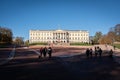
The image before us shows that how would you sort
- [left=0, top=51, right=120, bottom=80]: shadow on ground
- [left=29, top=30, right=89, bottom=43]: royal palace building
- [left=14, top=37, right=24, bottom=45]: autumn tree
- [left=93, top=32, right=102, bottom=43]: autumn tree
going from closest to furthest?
[left=0, top=51, right=120, bottom=80]: shadow on ground → [left=93, top=32, right=102, bottom=43]: autumn tree → [left=29, top=30, right=89, bottom=43]: royal palace building → [left=14, top=37, right=24, bottom=45]: autumn tree

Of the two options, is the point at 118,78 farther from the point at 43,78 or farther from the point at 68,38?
the point at 68,38

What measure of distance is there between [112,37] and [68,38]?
5314cm

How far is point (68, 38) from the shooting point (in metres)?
166

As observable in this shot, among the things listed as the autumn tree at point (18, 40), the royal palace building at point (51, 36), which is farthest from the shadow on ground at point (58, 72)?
the autumn tree at point (18, 40)

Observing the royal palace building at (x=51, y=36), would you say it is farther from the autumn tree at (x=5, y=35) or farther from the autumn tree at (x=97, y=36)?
the autumn tree at (x=5, y=35)

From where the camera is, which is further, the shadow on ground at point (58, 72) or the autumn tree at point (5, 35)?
the autumn tree at point (5, 35)

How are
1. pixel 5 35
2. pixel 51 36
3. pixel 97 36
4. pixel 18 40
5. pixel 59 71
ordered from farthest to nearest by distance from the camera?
pixel 18 40, pixel 97 36, pixel 51 36, pixel 5 35, pixel 59 71

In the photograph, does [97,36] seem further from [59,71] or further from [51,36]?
[59,71]

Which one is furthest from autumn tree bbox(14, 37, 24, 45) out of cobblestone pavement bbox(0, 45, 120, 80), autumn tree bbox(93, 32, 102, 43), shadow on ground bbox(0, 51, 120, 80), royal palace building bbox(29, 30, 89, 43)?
shadow on ground bbox(0, 51, 120, 80)

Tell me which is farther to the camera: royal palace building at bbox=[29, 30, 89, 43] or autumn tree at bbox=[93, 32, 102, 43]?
royal palace building at bbox=[29, 30, 89, 43]

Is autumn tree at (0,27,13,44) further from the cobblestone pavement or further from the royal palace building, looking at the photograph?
the cobblestone pavement

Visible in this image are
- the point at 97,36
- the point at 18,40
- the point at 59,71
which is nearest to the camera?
the point at 59,71

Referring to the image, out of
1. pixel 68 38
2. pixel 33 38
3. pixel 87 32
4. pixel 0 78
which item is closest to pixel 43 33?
pixel 33 38

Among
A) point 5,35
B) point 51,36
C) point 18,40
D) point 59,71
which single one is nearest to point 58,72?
point 59,71
